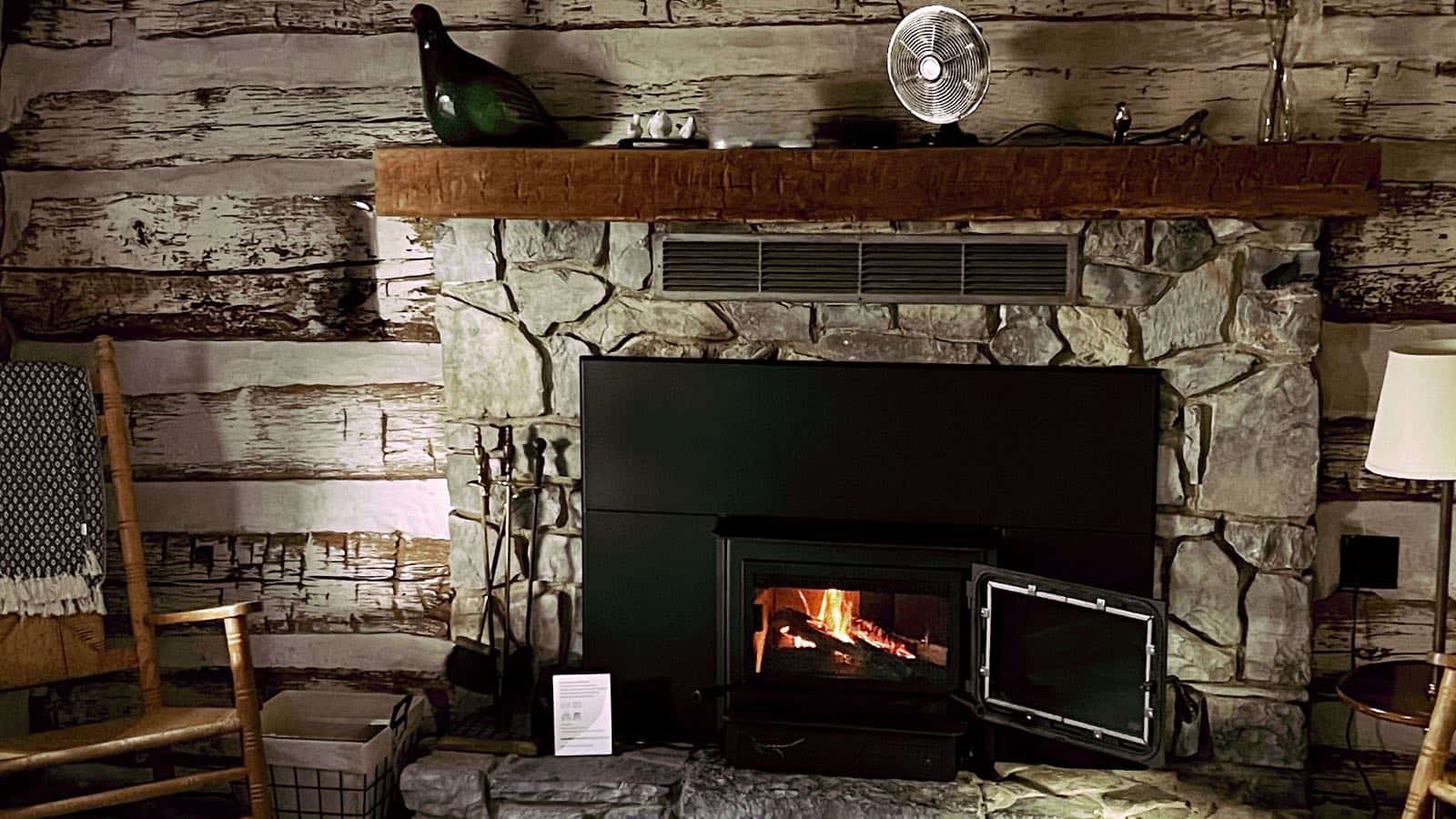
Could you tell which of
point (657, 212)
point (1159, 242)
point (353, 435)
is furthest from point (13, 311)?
point (1159, 242)

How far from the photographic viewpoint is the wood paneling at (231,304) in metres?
3.29

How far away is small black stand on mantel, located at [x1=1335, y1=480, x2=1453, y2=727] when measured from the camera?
2.62m

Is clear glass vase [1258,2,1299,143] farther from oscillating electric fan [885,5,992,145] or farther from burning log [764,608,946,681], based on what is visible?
burning log [764,608,946,681]

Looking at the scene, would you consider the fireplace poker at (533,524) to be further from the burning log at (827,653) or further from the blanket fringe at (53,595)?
the blanket fringe at (53,595)

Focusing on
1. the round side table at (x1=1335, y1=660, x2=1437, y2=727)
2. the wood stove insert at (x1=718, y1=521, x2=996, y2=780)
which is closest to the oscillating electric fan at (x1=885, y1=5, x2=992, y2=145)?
the wood stove insert at (x1=718, y1=521, x2=996, y2=780)

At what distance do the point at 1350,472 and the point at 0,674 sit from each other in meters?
2.99

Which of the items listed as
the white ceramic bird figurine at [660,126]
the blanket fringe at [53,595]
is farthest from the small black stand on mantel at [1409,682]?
the blanket fringe at [53,595]

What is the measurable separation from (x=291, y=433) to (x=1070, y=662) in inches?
75.7

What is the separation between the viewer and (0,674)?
296 cm

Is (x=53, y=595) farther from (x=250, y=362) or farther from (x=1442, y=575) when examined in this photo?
(x=1442, y=575)

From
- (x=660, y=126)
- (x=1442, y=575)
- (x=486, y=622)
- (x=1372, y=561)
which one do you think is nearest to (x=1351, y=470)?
(x=1372, y=561)

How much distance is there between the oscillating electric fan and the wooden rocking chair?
179 cm

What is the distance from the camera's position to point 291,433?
132 inches

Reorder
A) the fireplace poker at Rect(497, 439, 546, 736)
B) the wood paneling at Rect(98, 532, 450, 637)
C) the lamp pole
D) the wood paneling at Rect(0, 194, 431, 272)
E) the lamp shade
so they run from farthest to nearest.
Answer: the wood paneling at Rect(98, 532, 450, 637), the wood paneling at Rect(0, 194, 431, 272), the fireplace poker at Rect(497, 439, 546, 736), the lamp pole, the lamp shade
